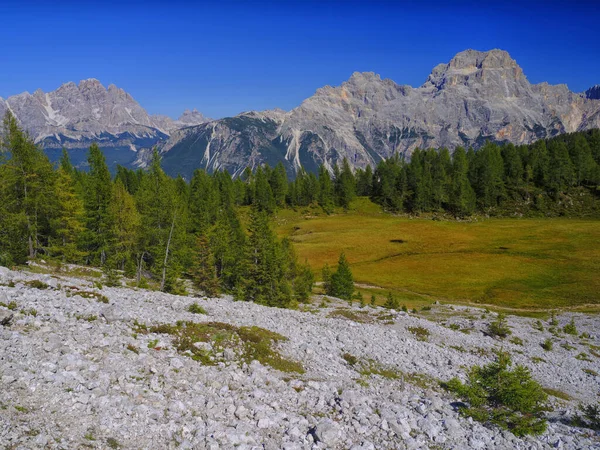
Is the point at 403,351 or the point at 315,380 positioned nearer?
the point at 315,380

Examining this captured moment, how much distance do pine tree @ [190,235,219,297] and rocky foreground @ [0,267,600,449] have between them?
25.3 metres

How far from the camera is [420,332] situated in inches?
1172

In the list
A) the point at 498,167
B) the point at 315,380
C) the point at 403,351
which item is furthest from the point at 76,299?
the point at 498,167

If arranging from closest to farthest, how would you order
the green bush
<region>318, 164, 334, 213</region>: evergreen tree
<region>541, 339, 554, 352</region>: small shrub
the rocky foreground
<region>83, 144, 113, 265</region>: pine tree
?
the rocky foreground < the green bush < <region>541, 339, 554, 352</region>: small shrub < <region>83, 144, 113, 265</region>: pine tree < <region>318, 164, 334, 213</region>: evergreen tree

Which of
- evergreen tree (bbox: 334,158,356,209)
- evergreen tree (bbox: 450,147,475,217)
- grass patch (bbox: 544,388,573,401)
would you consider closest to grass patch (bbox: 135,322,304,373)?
grass patch (bbox: 544,388,573,401)

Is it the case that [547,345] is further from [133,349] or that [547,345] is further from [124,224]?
[124,224]

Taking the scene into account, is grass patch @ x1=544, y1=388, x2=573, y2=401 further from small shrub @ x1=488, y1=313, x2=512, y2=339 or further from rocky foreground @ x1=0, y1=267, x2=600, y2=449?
small shrub @ x1=488, y1=313, x2=512, y2=339

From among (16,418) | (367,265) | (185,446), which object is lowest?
(367,265)

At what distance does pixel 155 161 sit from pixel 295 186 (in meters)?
121

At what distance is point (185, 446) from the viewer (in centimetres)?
969

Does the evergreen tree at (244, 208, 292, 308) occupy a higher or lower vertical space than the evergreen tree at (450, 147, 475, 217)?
lower

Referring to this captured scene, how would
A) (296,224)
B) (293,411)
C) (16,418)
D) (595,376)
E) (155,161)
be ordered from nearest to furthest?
(16,418), (293,411), (595,376), (155,161), (296,224)

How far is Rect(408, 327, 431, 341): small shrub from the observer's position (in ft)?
93.7

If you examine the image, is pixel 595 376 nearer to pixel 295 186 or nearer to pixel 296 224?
pixel 296 224
